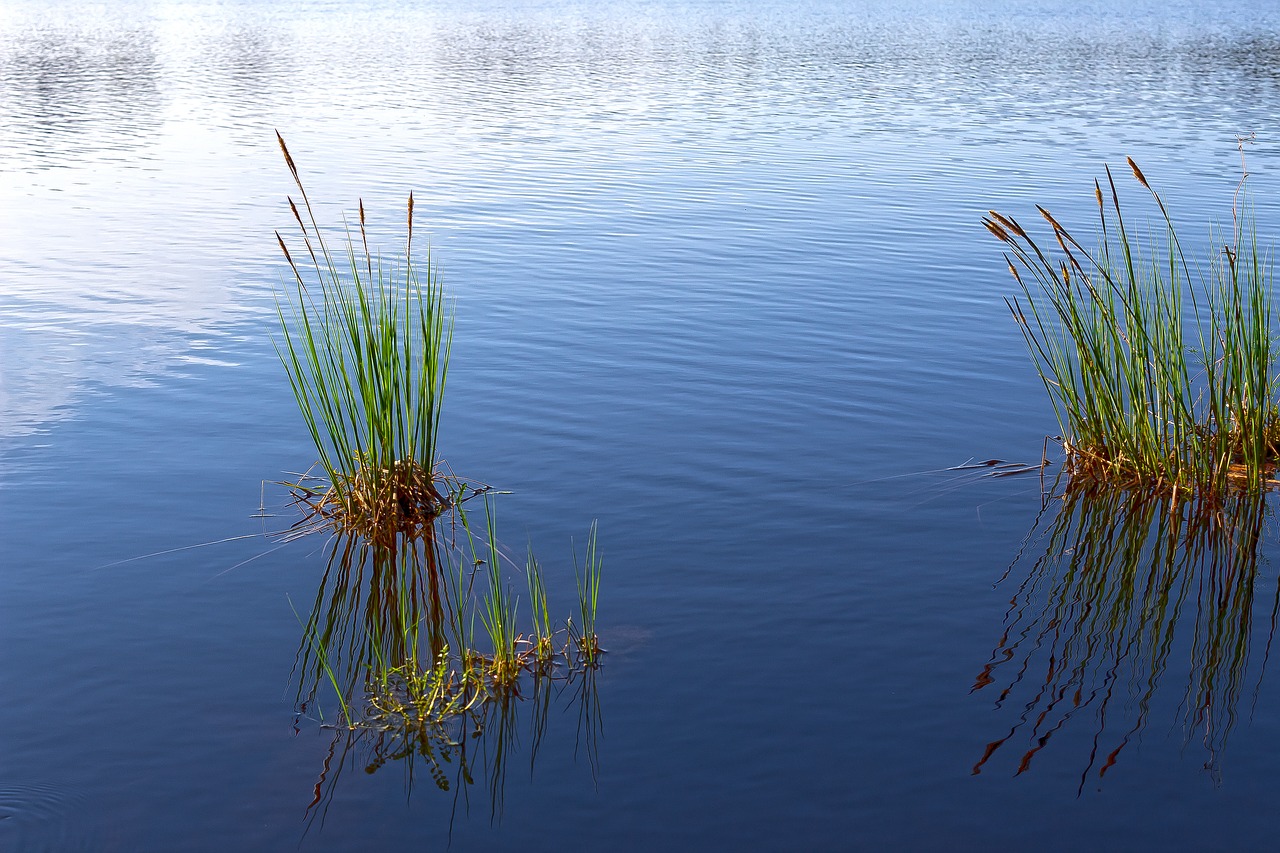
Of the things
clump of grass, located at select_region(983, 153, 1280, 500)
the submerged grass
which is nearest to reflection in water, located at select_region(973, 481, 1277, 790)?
clump of grass, located at select_region(983, 153, 1280, 500)

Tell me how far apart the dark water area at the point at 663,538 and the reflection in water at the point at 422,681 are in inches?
Result: 1.6

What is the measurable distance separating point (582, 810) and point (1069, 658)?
216 cm

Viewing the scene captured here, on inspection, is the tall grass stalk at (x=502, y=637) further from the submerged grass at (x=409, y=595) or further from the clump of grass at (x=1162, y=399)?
the clump of grass at (x=1162, y=399)

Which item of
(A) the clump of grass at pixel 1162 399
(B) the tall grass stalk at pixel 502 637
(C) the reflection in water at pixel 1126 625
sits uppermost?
(A) the clump of grass at pixel 1162 399

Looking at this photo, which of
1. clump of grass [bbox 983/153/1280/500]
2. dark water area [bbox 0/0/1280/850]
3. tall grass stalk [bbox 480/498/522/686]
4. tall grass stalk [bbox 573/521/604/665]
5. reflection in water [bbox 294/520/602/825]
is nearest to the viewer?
dark water area [bbox 0/0/1280/850]

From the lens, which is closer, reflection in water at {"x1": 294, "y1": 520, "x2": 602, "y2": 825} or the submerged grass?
reflection in water at {"x1": 294, "y1": 520, "x2": 602, "y2": 825}

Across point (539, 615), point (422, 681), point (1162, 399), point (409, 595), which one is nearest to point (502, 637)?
point (422, 681)

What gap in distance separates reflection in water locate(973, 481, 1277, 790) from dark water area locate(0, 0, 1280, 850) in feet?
0.07

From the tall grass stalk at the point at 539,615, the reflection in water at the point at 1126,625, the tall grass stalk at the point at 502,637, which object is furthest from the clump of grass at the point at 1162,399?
the tall grass stalk at the point at 502,637

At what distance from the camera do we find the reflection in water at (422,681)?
4.55 metres

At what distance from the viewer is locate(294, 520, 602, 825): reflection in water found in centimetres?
455

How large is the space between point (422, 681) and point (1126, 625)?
292 centimetres

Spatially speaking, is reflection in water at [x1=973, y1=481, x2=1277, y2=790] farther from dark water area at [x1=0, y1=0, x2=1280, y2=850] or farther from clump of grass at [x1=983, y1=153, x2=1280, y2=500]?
clump of grass at [x1=983, y1=153, x2=1280, y2=500]

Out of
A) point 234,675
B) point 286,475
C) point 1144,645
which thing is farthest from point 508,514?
point 1144,645
